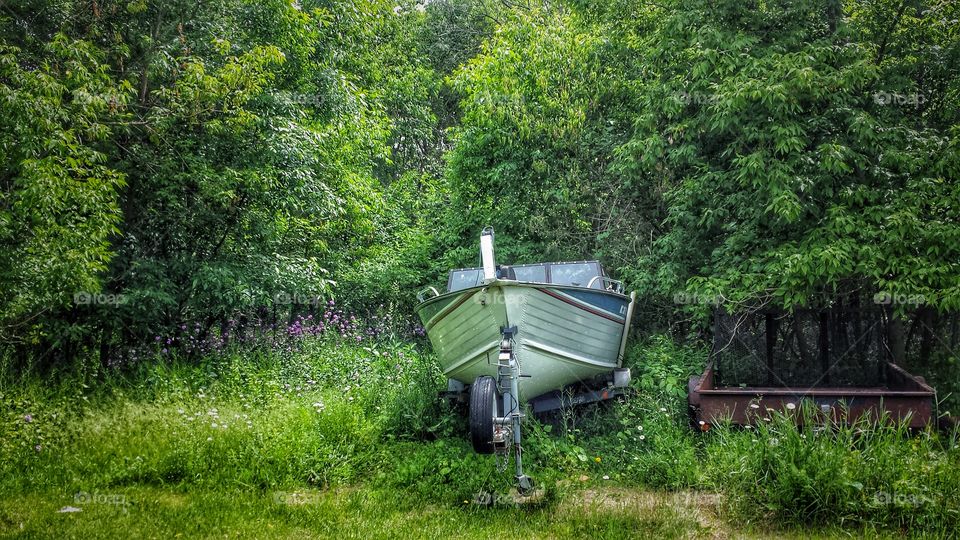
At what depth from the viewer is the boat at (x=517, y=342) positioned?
21.2 feet

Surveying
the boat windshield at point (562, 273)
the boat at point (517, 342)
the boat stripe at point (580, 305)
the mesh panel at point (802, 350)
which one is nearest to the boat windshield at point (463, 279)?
the boat windshield at point (562, 273)

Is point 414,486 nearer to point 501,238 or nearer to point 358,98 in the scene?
point 501,238

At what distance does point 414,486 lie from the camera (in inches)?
255

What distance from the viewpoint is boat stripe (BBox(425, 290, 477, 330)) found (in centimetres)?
727

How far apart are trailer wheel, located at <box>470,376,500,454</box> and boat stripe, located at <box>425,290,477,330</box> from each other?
108 cm

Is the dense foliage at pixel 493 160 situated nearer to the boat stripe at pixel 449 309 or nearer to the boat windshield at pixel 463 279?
the boat windshield at pixel 463 279

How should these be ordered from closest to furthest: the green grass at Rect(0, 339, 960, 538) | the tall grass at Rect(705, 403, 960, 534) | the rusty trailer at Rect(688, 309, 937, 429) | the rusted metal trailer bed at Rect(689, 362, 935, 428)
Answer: the tall grass at Rect(705, 403, 960, 534) → the green grass at Rect(0, 339, 960, 538) → the rusted metal trailer bed at Rect(689, 362, 935, 428) → the rusty trailer at Rect(688, 309, 937, 429)

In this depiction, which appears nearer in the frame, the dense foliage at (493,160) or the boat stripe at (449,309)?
the boat stripe at (449,309)

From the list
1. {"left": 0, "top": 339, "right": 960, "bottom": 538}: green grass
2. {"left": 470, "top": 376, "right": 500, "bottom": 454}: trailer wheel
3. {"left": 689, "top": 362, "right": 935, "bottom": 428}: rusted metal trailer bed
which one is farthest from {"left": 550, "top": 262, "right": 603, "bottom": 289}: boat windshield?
{"left": 470, "top": 376, "right": 500, "bottom": 454}: trailer wheel

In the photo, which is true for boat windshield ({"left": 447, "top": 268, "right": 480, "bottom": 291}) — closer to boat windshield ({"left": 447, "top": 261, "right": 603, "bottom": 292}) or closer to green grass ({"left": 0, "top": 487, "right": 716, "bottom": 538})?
boat windshield ({"left": 447, "top": 261, "right": 603, "bottom": 292})

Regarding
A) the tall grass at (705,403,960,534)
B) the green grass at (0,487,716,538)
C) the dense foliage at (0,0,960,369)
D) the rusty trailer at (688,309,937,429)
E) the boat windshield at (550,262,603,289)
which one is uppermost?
the dense foliage at (0,0,960,369)

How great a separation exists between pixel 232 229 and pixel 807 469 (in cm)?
886

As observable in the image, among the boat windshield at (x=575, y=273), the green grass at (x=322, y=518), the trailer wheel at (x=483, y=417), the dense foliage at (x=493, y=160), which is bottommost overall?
the green grass at (x=322, y=518)

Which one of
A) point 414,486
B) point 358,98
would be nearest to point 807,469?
point 414,486
